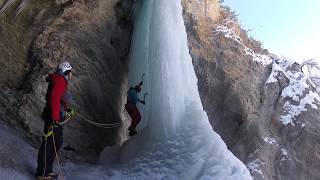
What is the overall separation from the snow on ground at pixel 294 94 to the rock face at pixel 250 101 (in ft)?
0.12

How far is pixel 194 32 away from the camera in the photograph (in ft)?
50.1

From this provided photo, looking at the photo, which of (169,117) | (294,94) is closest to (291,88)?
(294,94)

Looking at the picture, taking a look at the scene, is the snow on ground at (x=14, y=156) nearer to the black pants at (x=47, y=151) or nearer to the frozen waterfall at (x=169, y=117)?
the black pants at (x=47, y=151)

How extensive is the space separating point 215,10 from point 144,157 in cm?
988

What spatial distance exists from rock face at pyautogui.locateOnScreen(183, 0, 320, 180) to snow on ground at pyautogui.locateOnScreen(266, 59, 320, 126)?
0.04 meters

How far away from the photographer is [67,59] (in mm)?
9352

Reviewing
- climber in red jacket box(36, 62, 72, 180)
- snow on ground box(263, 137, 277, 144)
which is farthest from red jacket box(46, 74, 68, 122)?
snow on ground box(263, 137, 277, 144)

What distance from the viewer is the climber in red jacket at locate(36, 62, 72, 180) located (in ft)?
20.9

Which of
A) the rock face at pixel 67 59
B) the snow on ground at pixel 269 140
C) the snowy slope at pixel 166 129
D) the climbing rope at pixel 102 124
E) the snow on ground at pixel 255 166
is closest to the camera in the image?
the snowy slope at pixel 166 129

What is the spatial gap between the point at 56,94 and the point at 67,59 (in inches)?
122

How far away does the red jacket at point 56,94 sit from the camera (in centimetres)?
635

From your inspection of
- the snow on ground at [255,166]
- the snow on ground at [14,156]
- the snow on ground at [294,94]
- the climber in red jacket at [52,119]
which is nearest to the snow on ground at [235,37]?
the snow on ground at [294,94]

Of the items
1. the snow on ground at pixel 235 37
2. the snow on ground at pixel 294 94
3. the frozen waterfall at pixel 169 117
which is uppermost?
the snow on ground at pixel 235 37

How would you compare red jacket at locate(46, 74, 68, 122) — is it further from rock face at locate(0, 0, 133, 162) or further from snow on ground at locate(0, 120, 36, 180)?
rock face at locate(0, 0, 133, 162)
